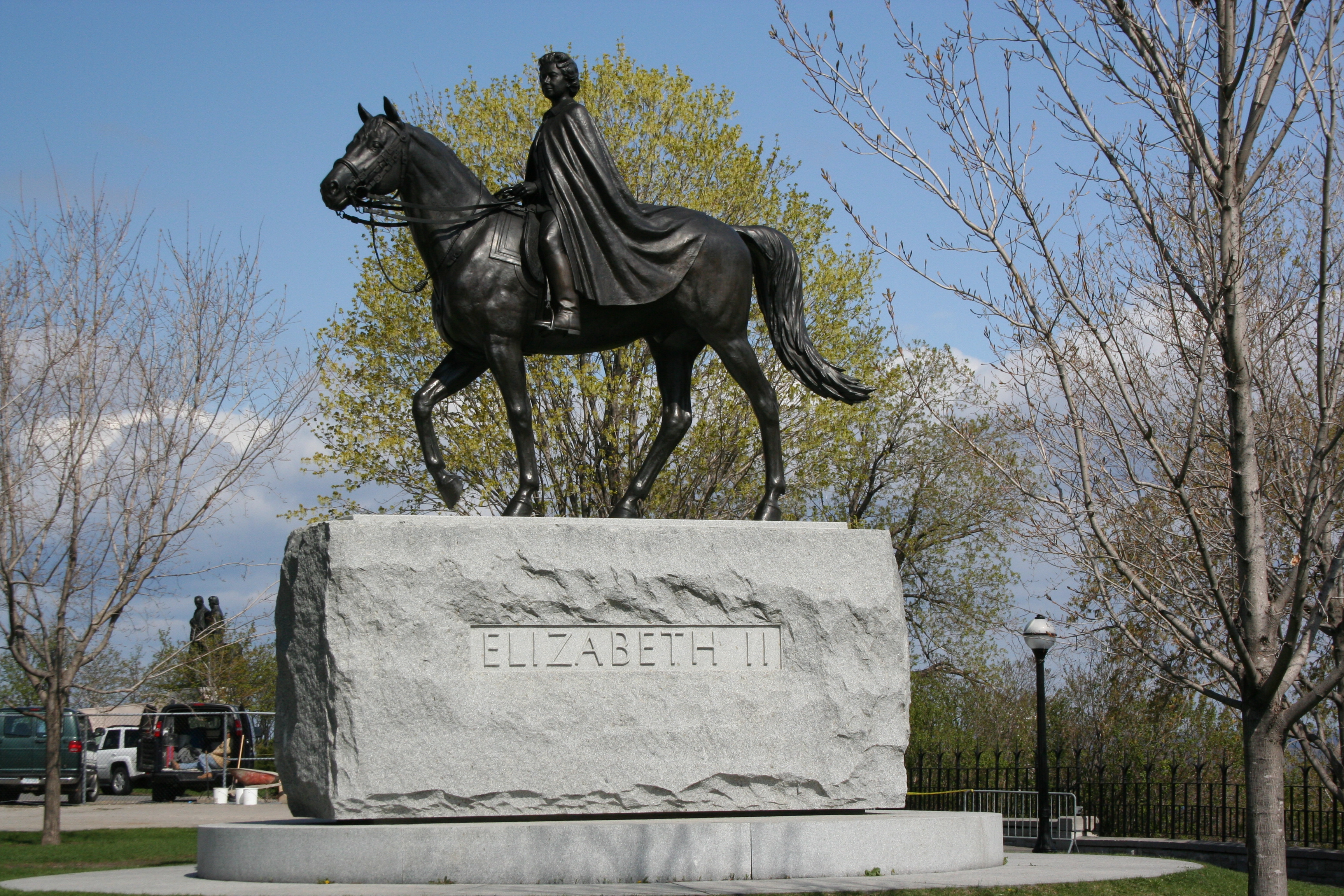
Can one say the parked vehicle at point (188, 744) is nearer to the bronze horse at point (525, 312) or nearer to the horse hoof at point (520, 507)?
the bronze horse at point (525, 312)

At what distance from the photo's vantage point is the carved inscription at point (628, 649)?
289 inches

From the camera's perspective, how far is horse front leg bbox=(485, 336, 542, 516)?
8.05m

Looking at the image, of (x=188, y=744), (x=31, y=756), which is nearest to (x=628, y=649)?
(x=31, y=756)

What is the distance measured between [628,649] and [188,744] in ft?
73.5

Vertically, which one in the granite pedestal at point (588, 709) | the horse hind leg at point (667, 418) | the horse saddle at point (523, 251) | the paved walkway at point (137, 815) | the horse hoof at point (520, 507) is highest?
the horse saddle at point (523, 251)

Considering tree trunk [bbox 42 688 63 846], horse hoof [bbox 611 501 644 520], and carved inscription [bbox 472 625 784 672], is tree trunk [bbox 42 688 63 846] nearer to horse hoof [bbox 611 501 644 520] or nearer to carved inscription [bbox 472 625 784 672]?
horse hoof [bbox 611 501 644 520]

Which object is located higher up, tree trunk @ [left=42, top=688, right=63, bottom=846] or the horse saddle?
the horse saddle

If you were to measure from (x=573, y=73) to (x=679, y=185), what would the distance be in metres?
10.8

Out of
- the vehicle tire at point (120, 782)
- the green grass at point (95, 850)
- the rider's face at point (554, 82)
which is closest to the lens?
the rider's face at point (554, 82)

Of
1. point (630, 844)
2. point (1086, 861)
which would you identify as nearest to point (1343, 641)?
point (1086, 861)

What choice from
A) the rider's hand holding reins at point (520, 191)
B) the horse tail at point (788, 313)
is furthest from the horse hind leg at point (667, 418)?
the rider's hand holding reins at point (520, 191)

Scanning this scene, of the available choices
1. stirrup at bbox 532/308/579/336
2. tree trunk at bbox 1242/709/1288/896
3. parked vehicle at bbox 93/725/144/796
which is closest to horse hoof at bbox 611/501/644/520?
stirrup at bbox 532/308/579/336

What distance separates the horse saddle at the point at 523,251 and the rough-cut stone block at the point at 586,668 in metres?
1.66

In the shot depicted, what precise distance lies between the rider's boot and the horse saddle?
88 millimetres
